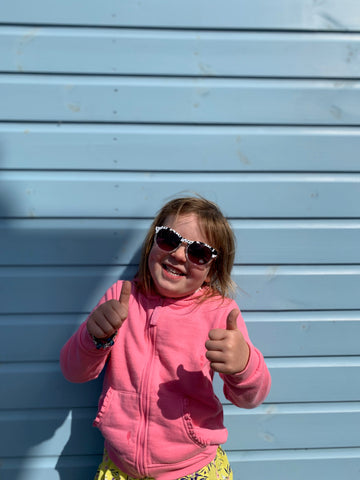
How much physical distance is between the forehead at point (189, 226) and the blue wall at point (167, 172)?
0.37m

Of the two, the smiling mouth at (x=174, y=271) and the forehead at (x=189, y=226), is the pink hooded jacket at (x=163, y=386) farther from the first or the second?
the forehead at (x=189, y=226)

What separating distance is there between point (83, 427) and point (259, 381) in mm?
1091

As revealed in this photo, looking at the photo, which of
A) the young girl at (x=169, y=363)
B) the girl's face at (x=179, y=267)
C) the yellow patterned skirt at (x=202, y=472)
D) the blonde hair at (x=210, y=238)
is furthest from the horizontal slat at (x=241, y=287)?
the yellow patterned skirt at (x=202, y=472)

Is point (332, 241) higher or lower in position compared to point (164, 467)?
higher

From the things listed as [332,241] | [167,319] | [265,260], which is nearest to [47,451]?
[167,319]

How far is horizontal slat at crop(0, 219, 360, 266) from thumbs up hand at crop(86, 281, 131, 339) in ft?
1.82

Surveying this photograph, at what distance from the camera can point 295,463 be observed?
246cm

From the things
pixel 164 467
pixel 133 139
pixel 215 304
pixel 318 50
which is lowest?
pixel 164 467

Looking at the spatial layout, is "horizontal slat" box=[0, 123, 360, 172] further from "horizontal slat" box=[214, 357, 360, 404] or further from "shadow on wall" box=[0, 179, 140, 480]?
"horizontal slat" box=[214, 357, 360, 404]

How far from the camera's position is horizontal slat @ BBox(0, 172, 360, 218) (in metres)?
2.24

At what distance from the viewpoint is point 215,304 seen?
6.47 feet

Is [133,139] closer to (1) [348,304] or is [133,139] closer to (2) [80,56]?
(2) [80,56]

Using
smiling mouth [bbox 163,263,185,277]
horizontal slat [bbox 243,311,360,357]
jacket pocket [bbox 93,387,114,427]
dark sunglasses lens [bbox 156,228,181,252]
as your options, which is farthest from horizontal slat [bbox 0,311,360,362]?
dark sunglasses lens [bbox 156,228,181,252]

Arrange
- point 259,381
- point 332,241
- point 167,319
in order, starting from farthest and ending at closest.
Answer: point 332,241 < point 167,319 < point 259,381
